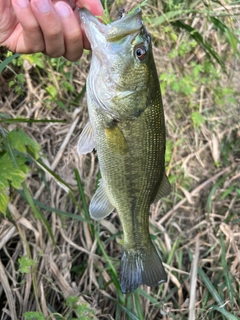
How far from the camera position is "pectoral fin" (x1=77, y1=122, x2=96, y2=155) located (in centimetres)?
170

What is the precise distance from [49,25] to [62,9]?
0.10 m

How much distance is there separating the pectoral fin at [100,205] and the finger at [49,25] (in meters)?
0.67

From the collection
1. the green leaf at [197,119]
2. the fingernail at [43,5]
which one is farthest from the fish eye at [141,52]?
the green leaf at [197,119]

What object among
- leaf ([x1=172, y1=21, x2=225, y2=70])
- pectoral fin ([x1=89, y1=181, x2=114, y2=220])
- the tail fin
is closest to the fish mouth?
pectoral fin ([x1=89, y1=181, x2=114, y2=220])

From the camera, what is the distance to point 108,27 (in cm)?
144

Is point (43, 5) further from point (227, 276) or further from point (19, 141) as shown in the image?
point (227, 276)

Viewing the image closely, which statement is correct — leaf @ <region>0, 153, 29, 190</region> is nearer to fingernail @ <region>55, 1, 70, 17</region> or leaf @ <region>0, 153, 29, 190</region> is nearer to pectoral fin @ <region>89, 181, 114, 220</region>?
pectoral fin @ <region>89, 181, 114, 220</region>

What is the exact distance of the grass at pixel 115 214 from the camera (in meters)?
2.45

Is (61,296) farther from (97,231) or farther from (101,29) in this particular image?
(101,29)

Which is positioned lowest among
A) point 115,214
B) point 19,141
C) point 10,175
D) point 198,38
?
point 115,214

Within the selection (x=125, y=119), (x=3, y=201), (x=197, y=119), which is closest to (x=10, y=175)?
(x=3, y=201)

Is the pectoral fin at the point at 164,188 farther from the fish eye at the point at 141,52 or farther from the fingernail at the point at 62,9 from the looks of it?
the fingernail at the point at 62,9

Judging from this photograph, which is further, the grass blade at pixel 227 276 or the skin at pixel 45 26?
the grass blade at pixel 227 276

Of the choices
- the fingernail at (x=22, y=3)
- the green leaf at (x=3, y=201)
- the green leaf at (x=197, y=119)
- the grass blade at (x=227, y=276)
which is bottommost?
the grass blade at (x=227, y=276)
